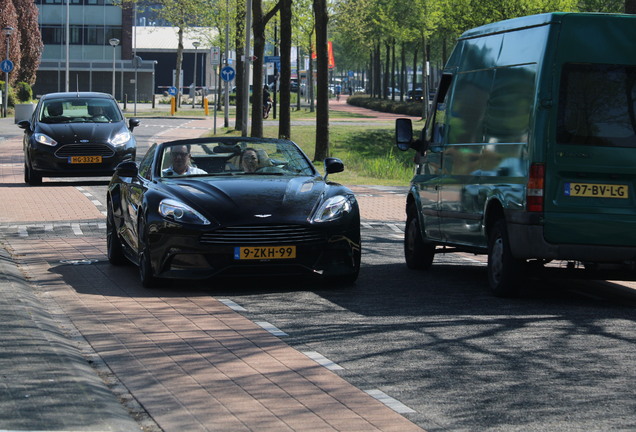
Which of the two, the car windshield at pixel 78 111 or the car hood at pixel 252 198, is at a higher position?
the car windshield at pixel 78 111

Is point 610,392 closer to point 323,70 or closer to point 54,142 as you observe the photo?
point 54,142

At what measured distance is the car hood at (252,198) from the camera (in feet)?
35.6

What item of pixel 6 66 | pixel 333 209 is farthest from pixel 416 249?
pixel 6 66

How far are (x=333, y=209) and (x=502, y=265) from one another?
1602mm

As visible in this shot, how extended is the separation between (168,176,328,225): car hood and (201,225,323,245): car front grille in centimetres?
6

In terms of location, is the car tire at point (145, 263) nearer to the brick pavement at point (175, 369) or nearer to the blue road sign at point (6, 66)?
the brick pavement at point (175, 369)

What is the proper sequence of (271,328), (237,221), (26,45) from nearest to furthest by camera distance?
(271,328) < (237,221) < (26,45)

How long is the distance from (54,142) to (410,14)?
5081 centimetres

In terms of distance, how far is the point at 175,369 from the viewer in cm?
748

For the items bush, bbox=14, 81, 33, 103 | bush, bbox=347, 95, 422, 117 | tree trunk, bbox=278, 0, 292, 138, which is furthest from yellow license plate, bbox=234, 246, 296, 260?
bush, bbox=347, 95, 422, 117

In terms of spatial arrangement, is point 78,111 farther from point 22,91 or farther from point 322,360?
point 22,91

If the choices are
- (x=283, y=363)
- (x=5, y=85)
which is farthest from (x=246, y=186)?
(x=5, y=85)

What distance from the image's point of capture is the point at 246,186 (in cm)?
1145

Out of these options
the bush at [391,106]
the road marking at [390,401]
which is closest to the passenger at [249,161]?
the road marking at [390,401]
